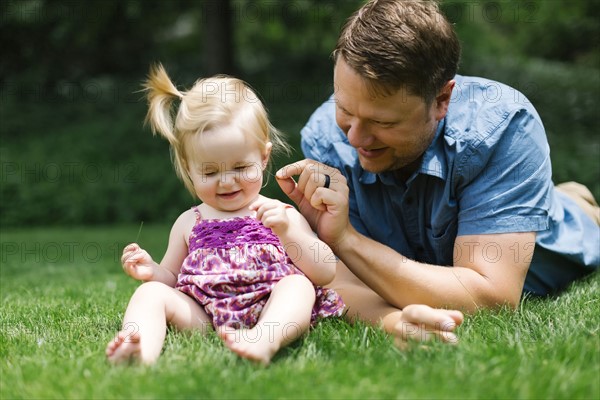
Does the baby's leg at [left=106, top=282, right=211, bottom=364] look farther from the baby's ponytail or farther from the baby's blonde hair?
the baby's ponytail

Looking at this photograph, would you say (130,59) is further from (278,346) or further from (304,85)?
(278,346)

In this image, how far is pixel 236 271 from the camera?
106 inches

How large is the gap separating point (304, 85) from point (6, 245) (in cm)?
619

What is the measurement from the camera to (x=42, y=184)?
9.55 m

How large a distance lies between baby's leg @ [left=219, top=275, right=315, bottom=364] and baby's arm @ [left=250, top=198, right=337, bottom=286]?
0.06 m

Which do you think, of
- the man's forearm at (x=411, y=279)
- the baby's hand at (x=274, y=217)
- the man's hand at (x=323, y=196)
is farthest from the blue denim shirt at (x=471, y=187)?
the baby's hand at (x=274, y=217)

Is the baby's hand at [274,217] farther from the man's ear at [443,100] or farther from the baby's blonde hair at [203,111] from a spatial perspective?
the man's ear at [443,100]

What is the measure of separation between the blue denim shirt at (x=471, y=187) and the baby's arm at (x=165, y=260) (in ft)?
2.87

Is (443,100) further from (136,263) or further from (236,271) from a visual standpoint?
(136,263)

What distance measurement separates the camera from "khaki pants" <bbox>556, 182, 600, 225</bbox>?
415 centimetres

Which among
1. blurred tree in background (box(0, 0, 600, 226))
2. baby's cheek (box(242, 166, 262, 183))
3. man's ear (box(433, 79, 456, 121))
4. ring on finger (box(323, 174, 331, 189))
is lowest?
blurred tree in background (box(0, 0, 600, 226))

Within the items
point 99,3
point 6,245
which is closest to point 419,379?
point 6,245

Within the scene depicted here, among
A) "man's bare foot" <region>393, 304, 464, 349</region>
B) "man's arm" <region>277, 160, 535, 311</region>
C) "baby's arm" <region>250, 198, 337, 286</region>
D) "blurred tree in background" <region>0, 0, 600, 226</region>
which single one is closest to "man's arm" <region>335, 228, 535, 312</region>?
"man's arm" <region>277, 160, 535, 311</region>

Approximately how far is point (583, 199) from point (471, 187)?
1692 mm
